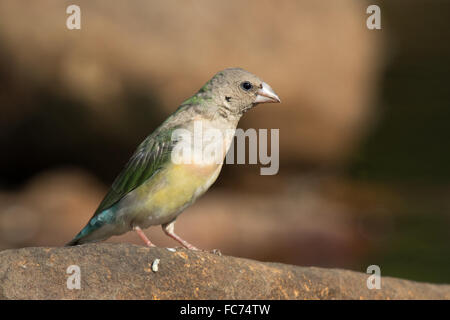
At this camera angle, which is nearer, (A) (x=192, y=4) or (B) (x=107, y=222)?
(B) (x=107, y=222)

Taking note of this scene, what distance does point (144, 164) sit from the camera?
4.94m

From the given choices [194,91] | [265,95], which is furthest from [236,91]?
[194,91]

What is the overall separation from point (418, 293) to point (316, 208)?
6195 mm

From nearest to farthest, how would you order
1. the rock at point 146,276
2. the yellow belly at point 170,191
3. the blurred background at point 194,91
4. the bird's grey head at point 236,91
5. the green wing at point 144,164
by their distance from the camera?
the rock at point 146,276 < the yellow belly at point 170,191 < the green wing at point 144,164 < the bird's grey head at point 236,91 < the blurred background at point 194,91

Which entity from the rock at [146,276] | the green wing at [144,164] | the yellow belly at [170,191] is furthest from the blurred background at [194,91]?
the rock at [146,276]

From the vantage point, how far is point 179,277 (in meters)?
4.29

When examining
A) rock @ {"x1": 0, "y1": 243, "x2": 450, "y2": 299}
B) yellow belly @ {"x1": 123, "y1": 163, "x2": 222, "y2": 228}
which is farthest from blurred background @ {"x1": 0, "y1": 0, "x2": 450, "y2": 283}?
rock @ {"x1": 0, "y1": 243, "x2": 450, "y2": 299}

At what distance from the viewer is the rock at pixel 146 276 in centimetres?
403

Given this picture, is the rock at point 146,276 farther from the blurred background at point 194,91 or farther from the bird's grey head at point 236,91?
the blurred background at point 194,91

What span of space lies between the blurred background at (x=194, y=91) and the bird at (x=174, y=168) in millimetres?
3844

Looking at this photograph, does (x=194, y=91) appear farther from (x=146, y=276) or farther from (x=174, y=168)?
(x=146, y=276)

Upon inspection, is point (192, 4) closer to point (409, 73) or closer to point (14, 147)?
point (14, 147)

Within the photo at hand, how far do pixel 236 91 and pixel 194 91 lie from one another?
452 centimetres
